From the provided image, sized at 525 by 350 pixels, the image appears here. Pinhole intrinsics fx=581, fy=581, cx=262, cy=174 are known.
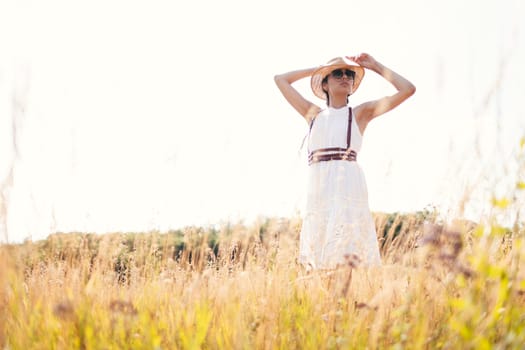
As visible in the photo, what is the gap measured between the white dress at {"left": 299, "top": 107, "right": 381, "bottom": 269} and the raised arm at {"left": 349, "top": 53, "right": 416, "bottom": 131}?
135 millimetres

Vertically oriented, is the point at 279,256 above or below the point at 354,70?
below

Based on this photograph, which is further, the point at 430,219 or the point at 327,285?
the point at 430,219

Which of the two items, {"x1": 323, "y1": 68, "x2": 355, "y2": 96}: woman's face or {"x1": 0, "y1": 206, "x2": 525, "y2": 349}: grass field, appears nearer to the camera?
{"x1": 0, "y1": 206, "x2": 525, "y2": 349}: grass field

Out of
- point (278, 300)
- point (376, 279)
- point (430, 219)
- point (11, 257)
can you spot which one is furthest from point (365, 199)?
point (11, 257)

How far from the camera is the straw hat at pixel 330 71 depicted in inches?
169

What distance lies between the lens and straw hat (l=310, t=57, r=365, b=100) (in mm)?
4305

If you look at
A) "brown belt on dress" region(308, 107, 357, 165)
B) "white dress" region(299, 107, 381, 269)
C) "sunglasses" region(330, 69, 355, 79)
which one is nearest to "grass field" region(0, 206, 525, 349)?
"white dress" region(299, 107, 381, 269)

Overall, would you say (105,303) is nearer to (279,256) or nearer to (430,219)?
(279,256)

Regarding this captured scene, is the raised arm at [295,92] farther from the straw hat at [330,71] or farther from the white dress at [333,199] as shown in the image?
the white dress at [333,199]

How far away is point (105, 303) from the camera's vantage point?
2.56 meters

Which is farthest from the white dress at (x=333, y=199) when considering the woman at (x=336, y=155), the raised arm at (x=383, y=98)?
the raised arm at (x=383, y=98)

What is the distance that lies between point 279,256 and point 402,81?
1892 millimetres

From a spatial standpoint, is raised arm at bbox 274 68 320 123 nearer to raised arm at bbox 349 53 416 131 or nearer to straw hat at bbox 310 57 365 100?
straw hat at bbox 310 57 365 100

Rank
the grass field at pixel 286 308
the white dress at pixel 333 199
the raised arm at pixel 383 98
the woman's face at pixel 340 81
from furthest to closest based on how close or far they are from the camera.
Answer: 1. the woman's face at pixel 340 81
2. the raised arm at pixel 383 98
3. the white dress at pixel 333 199
4. the grass field at pixel 286 308
